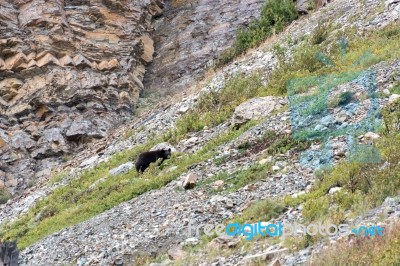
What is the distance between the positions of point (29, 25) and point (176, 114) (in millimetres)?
9339

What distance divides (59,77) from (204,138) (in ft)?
33.0

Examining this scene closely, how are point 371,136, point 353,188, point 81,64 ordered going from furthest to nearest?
point 81,64
point 371,136
point 353,188

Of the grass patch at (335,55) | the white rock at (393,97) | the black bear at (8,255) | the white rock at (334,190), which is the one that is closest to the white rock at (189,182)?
the black bear at (8,255)

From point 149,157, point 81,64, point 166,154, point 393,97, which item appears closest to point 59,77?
point 81,64

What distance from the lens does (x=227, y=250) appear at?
7699 millimetres

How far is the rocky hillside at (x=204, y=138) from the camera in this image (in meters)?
8.12

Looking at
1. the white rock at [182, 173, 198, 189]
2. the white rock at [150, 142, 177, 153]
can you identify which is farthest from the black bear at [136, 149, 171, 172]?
the white rock at [182, 173, 198, 189]

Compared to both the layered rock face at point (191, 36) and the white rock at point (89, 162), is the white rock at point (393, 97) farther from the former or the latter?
the layered rock face at point (191, 36)

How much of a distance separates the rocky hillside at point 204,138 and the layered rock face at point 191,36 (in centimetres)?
9

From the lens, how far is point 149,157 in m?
13.8

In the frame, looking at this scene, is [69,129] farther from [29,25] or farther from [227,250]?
[227,250]

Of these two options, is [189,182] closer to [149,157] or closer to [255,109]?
[149,157]

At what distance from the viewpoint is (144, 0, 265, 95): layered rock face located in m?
25.0

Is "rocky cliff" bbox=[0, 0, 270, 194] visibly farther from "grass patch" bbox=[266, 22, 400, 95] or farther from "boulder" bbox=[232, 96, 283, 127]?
"boulder" bbox=[232, 96, 283, 127]
